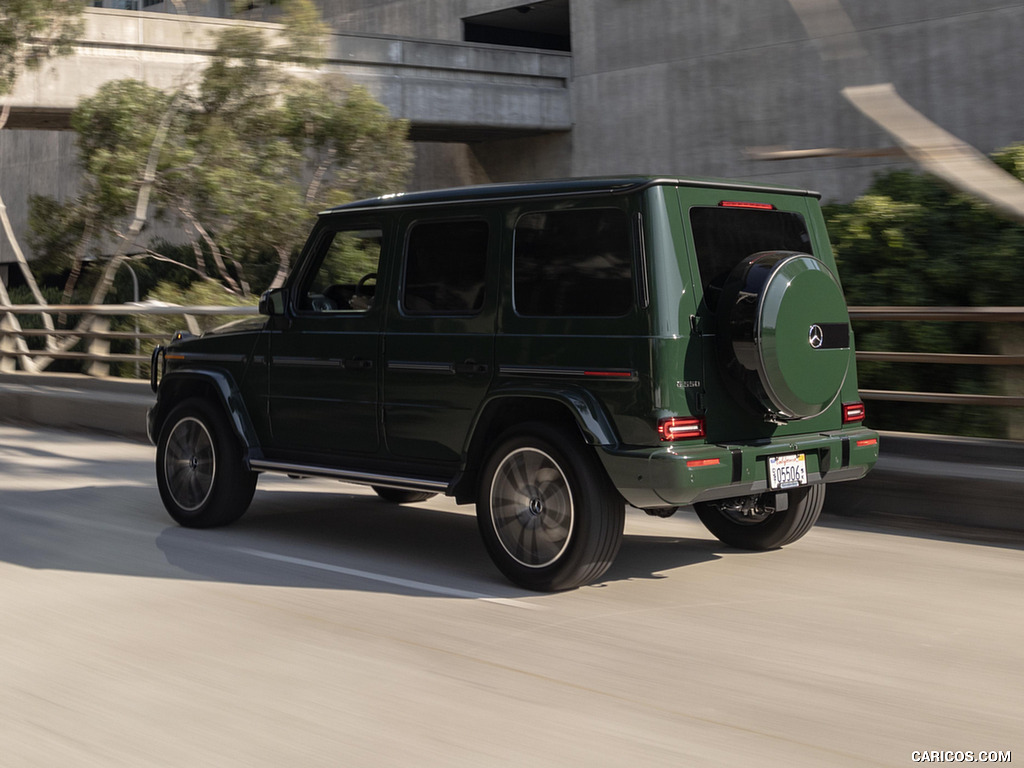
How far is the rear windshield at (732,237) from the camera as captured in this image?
6.34 m

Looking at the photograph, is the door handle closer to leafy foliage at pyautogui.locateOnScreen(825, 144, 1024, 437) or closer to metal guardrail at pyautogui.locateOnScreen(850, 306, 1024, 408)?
metal guardrail at pyautogui.locateOnScreen(850, 306, 1024, 408)

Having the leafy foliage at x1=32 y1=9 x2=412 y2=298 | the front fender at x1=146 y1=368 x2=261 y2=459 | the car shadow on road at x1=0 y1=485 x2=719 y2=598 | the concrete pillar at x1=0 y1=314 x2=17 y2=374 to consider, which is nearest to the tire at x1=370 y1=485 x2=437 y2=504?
the car shadow on road at x1=0 y1=485 x2=719 y2=598

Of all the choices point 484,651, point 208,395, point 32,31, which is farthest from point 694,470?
point 32,31

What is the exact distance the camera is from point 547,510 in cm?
641

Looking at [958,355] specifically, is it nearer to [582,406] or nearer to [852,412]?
[852,412]

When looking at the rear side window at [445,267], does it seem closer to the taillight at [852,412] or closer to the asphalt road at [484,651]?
the asphalt road at [484,651]

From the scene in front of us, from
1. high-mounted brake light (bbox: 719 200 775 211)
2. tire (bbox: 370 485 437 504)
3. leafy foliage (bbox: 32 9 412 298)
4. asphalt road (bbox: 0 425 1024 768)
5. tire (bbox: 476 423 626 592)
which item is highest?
leafy foliage (bbox: 32 9 412 298)

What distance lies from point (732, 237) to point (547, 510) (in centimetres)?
170

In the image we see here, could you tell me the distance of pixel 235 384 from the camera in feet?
26.8

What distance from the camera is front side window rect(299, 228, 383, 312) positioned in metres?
7.69

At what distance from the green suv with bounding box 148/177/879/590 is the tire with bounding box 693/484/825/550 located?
17 millimetres

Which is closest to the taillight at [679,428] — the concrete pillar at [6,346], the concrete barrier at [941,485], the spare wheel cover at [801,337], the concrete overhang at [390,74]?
the spare wheel cover at [801,337]

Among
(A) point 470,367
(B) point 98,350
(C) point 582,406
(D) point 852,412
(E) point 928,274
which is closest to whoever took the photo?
(C) point 582,406

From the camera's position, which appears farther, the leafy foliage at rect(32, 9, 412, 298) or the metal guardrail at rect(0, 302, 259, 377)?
the leafy foliage at rect(32, 9, 412, 298)
